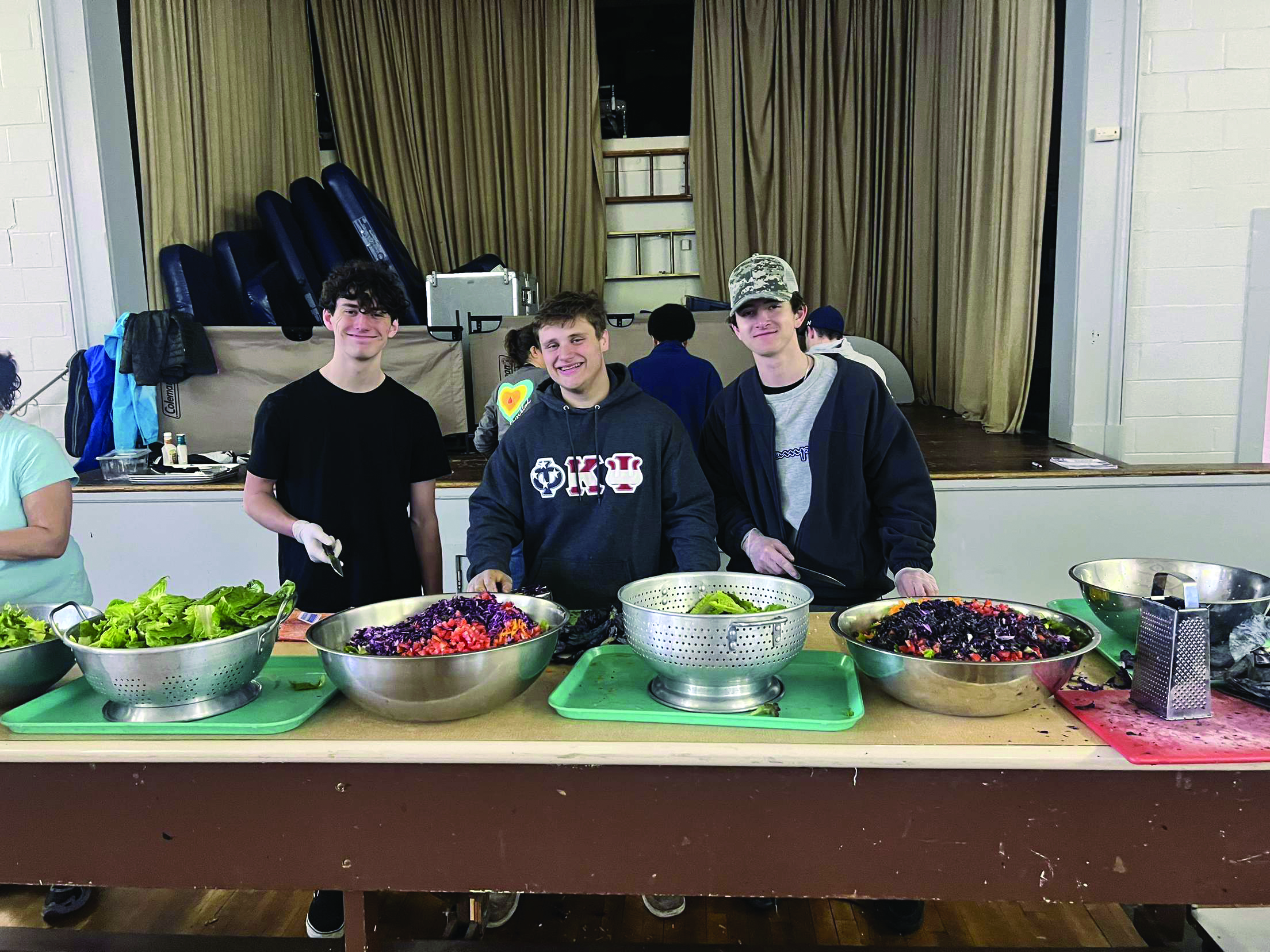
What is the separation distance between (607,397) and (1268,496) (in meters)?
2.67

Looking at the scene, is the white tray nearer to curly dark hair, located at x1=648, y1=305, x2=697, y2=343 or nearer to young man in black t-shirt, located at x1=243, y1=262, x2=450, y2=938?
young man in black t-shirt, located at x1=243, y1=262, x2=450, y2=938

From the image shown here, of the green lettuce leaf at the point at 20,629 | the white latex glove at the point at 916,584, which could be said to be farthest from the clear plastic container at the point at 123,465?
the white latex glove at the point at 916,584

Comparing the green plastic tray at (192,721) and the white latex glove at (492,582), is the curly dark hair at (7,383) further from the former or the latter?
the white latex glove at (492,582)

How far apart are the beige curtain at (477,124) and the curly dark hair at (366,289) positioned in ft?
18.2

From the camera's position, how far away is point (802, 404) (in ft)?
7.09

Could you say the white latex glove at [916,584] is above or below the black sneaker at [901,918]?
above

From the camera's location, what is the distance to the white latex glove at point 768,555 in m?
1.95

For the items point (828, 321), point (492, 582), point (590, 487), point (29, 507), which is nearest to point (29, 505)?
point (29, 507)

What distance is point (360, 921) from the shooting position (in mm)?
1372

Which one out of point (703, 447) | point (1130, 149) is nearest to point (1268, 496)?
point (1130, 149)

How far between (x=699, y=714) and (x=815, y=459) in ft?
3.01

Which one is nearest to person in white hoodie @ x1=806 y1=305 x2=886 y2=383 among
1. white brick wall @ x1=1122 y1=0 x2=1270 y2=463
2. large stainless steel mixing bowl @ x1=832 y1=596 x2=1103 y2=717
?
white brick wall @ x1=1122 y1=0 x2=1270 y2=463

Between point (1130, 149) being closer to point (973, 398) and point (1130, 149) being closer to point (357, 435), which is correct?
point (973, 398)

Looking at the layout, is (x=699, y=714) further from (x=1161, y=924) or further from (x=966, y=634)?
(x=1161, y=924)
